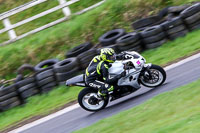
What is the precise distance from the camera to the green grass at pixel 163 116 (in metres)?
5.95

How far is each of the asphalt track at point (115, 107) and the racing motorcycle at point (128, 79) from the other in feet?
0.76

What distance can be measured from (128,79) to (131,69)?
0.28 m

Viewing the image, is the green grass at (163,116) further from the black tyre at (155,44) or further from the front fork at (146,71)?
the black tyre at (155,44)

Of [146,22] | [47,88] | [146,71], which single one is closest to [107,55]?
[146,71]

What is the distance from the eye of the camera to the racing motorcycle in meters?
9.08

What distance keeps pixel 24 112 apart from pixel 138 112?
4888 millimetres

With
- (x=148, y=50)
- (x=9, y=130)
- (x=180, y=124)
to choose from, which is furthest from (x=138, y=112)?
(x=148, y=50)

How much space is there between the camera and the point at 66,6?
15.9 meters

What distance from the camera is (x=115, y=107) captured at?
9266 millimetres

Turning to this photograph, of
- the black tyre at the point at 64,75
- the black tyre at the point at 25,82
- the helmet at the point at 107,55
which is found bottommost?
the black tyre at the point at 64,75

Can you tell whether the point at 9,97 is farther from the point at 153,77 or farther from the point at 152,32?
the point at 152,32

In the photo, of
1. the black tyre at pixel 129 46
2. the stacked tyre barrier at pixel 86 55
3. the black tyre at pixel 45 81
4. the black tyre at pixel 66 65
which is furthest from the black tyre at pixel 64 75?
the black tyre at pixel 129 46

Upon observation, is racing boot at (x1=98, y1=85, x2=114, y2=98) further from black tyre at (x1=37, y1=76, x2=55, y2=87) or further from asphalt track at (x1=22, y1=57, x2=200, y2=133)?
black tyre at (x1=37, y1=76, x2=55, y2=87)

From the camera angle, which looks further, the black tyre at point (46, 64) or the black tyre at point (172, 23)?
the black tyre at point (46, 64)
